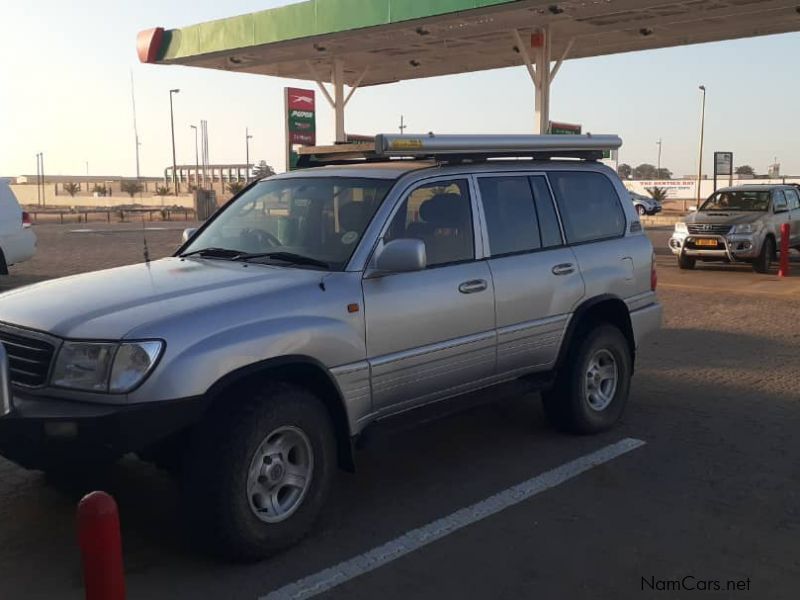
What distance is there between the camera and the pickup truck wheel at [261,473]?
11.9 feet

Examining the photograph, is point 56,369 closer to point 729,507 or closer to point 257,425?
point 257,425

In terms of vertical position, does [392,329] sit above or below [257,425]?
above

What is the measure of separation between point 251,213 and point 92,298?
143 centimetres

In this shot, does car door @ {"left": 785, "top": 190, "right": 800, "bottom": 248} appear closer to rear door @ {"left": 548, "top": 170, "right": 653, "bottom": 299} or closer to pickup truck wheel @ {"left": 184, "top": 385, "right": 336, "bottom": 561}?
rear door @ {"left": 548, "top": 170, "right": 653, "bottom": 299}

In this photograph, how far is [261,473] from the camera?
386 centimetres

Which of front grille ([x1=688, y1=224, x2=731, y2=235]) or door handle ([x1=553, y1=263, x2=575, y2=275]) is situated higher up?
door handle ([x1=553, y1=263, x2=575, y2=275])

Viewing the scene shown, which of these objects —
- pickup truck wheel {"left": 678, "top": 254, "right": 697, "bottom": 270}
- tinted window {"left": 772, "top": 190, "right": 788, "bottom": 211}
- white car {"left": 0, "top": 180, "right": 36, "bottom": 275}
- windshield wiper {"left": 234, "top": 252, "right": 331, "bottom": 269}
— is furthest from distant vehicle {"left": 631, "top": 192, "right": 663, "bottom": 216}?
windshield wiper {"left": 234, "top": 252, "right": 331, "bottom": 269}

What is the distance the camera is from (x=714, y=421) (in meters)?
6.16

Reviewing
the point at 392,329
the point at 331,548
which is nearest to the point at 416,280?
the point at 392,329

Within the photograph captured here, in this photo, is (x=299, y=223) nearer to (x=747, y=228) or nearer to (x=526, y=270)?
(x=526, y=270)

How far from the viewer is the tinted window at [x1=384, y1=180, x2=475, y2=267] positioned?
15.5 feet

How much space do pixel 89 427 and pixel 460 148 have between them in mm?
2783

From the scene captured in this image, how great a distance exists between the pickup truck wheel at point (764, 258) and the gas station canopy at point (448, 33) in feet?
13.9

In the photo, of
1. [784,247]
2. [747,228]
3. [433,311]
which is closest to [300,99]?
[747,228]
